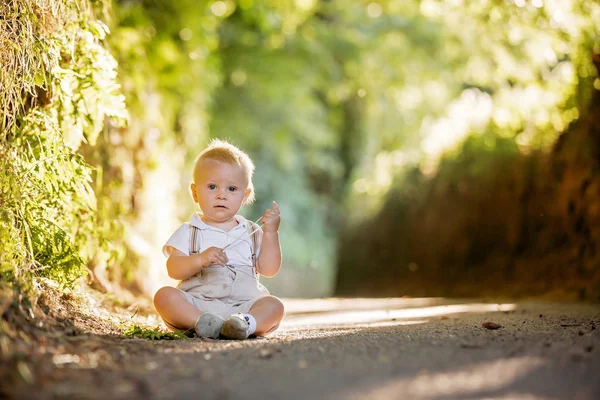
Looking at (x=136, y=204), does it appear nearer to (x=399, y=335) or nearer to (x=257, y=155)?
(x=399, y=335)

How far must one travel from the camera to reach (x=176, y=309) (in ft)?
13.4

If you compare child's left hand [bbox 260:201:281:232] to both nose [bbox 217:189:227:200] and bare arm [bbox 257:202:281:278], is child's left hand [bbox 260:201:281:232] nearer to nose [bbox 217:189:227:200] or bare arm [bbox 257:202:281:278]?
bare arm [bbox 257:202:281:278]

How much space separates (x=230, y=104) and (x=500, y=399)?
50.3 ft

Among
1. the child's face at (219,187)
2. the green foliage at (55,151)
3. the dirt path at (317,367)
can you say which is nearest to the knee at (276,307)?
the dirt path at (317,367)

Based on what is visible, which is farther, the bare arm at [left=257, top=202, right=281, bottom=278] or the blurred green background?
the blurred green background

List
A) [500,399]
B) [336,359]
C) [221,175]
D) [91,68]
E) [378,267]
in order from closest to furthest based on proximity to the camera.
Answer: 1. [500,399]
2. [336,359]
3. [221,175]
4. [91,68]
5. [378,267]

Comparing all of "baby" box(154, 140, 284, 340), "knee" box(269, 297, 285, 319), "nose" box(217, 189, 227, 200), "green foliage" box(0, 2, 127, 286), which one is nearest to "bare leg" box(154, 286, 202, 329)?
"baby" box(154, 140, 284, 340)

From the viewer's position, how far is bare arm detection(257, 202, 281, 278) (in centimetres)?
438

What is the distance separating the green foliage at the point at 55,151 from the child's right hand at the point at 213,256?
0.73m

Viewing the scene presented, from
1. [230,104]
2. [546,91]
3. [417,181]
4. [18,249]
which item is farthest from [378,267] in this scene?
[18,249]

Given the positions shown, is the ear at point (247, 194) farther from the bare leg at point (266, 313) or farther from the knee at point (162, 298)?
the knee at point (162, 298)

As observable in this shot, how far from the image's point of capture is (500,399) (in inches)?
84.4

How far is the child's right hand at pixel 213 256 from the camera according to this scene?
4061mm

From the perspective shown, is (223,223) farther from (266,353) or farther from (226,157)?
(266,353)
